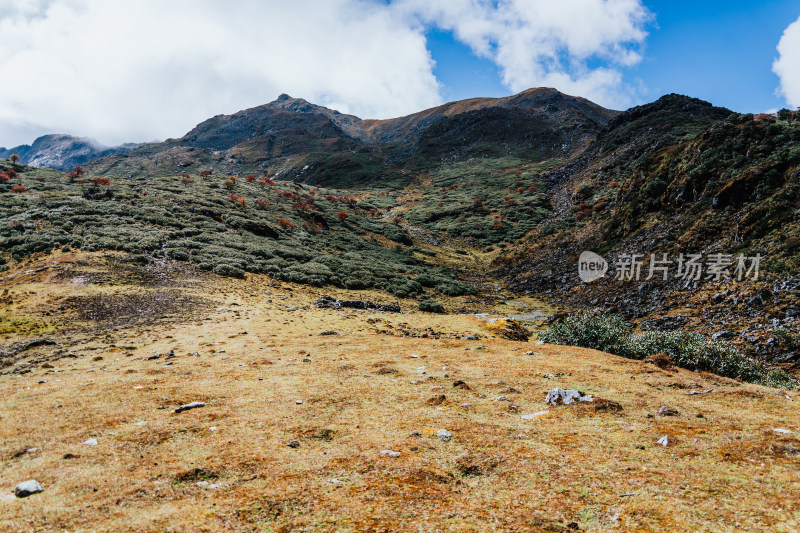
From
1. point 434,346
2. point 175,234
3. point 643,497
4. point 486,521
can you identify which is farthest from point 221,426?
point 175,234

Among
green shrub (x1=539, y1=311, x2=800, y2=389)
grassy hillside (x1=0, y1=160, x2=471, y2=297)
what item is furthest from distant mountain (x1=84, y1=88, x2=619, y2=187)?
green shrub (x1=539, y1=311, x2=800, y2=389)

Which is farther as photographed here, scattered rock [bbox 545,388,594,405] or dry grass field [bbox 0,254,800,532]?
scattered rock [bbox 545,388,594,405]

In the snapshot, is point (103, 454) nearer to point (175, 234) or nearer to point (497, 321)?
point (497, 321)

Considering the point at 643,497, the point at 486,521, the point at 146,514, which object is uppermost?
the point at 643,497

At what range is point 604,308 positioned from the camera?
2672 cm

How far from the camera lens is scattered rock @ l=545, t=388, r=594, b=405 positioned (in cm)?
905

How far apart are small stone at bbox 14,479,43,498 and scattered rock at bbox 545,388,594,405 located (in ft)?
32.1

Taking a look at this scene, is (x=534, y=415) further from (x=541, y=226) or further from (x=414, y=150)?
→ (x=414, y=150)

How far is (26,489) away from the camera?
510 centimetres

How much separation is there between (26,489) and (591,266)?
37.3 meters

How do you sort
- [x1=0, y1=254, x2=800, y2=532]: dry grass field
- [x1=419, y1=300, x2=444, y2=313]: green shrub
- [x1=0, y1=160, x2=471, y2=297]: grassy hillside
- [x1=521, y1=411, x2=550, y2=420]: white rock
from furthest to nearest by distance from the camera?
1. [x1=419, y1=300, x2=444, y2=313]: green shrub
2. [x1=0, y1=160, x2=471, y2=297]: grassy hillside
3. [x1=521, y1=411, x2=550, y2=420]: white rock
4. [x1=0, y1=254, x2=800, y2=532]: dry grass field

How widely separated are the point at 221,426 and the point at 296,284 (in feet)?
78.9
